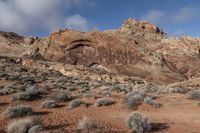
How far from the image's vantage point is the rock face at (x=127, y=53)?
134ft

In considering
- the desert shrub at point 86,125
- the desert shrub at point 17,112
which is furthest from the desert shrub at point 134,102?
the desert shrub at point 17,112

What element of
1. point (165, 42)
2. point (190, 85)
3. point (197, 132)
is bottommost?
point (197, 132)

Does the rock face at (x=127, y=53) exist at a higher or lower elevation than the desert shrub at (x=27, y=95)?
higher

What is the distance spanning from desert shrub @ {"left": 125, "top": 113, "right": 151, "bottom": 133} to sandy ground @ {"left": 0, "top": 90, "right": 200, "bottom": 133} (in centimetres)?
29

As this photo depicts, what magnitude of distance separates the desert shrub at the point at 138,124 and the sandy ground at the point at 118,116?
289 millimetres

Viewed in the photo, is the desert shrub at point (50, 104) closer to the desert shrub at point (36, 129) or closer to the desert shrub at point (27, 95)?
the desert shrub at point (27, 95)

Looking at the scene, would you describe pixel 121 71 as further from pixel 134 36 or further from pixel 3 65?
pixel 3 65

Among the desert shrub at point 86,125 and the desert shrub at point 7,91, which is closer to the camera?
the desert shrub at point 86,125

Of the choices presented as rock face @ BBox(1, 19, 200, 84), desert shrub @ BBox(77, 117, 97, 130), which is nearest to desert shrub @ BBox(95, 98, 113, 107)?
desert shrub @ BBox(77, 117, 97, 130)

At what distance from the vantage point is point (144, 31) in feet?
170

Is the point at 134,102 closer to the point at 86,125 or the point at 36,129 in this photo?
the point at 86,125

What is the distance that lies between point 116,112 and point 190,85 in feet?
60.5

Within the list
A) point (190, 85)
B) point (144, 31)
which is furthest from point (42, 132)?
point (144, 31)

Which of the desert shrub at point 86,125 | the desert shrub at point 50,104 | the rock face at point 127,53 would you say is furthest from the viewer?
the rock face at point 127,53
